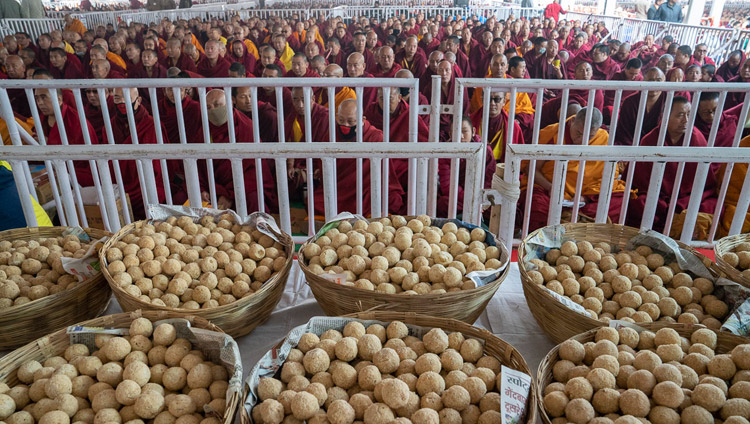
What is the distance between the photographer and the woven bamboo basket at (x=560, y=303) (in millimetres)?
1075

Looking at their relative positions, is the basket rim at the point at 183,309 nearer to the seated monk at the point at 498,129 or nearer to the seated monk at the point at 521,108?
the seated monk at the point at 498,129

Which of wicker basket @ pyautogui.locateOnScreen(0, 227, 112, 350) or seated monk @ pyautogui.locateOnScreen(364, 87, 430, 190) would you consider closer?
wicker basket @ pyautogui.locateOnScreen(0, 227, 112, 350)

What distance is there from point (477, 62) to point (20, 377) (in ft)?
23.5

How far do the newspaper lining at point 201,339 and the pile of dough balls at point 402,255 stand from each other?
0.29 m

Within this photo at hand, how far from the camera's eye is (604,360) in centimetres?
91

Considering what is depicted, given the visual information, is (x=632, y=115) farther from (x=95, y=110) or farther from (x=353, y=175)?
(x=95, y=110)

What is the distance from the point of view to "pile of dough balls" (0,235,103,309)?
1.17 m

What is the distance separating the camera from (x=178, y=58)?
6527 mm

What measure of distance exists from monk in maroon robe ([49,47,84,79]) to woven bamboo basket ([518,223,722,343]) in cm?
A: 672

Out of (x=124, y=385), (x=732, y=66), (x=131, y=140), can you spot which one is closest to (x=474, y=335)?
(x=124, y=385)

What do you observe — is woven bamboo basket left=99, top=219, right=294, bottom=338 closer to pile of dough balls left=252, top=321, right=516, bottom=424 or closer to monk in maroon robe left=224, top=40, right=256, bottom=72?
pile of dough balls left=252, top=321, right=516, bottom=424

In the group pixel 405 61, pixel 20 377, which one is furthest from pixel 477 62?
pixel 20 377

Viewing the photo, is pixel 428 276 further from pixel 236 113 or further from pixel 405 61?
pixel 405 61

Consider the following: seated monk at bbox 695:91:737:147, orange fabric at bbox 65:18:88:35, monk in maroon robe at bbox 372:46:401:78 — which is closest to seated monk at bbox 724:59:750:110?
seated monk at bbox 695:91:737:147
